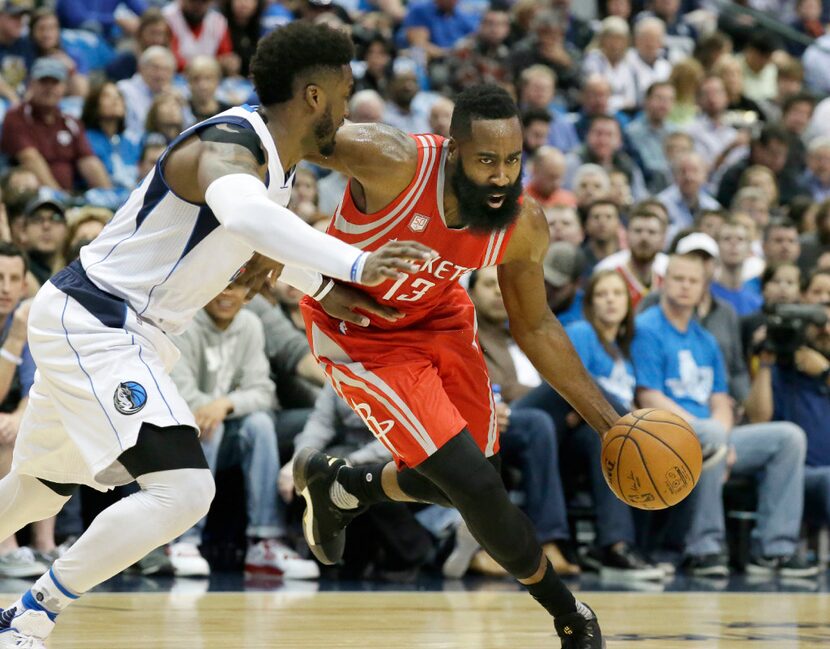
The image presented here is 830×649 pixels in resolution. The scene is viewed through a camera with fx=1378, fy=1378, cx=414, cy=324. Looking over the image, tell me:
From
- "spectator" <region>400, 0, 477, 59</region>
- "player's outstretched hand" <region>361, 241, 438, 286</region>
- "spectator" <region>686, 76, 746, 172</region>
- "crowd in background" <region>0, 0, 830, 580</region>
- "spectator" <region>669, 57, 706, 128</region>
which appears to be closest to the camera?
"player's outstretched hand" <region>361, 241, 438, 286</region>

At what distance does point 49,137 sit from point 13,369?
2.90 m

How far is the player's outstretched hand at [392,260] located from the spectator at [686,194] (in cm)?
739

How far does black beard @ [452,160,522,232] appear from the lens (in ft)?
14.1

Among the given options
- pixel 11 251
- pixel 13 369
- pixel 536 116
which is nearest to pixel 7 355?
pixel 13 369

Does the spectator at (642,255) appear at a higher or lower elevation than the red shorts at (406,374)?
lower

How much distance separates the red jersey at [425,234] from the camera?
14.5ft

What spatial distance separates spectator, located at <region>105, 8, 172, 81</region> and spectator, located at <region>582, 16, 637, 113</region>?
4069 mm

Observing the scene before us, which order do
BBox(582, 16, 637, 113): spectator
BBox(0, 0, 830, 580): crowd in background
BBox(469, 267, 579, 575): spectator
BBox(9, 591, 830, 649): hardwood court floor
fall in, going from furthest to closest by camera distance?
BBox(582, 16, 637, 113): spectator
BBox(469, 267, 579, 575): spectator
BBox(0, 0, 830, 580): crowd in background
BBox(9, 591, 830, 649): hardwood court floor

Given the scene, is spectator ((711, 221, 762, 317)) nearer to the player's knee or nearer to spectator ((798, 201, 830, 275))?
spectator ((798, 201, 830, 275))

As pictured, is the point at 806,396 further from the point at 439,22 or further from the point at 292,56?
the point at 439,22

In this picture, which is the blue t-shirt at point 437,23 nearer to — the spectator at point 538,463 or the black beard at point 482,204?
the spectator at point 538,463

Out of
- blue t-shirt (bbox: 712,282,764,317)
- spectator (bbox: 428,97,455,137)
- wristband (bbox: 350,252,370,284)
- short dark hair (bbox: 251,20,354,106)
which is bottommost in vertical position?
blue t-shirt (bbox: 712,282,764,317)

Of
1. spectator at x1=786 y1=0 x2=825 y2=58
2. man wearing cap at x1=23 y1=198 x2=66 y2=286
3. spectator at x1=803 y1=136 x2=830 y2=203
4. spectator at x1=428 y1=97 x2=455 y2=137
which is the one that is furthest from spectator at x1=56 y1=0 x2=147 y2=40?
spectator at x1=786 y1=0 x2=825 y2=58

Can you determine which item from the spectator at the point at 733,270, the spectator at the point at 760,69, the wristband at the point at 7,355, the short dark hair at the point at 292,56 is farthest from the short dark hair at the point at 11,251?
the spectator at the point at 760,69
